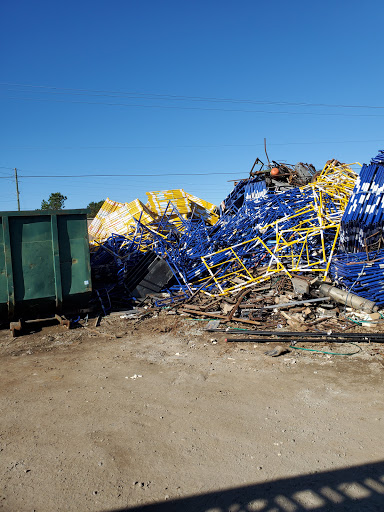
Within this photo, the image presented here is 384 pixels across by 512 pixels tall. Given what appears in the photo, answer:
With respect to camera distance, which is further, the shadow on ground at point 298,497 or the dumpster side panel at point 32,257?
the dumpster side panel at point 32,257

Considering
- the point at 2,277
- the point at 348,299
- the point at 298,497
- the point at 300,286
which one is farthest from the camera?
the point at 300,286

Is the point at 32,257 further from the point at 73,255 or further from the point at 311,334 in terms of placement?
the point at 311,334

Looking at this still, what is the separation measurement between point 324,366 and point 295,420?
1689mm

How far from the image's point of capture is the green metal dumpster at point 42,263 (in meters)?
7.58

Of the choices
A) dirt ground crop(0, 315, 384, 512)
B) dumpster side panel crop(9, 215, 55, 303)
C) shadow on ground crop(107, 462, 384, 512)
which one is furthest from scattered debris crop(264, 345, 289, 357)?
dumpster side panel crop(9, 215, 55, 303)

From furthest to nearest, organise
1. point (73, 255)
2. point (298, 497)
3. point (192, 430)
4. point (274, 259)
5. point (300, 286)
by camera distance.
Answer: point (274, 259)
point (300, 286)
point (73, 255)
point (192, 430)
point (298, 497)

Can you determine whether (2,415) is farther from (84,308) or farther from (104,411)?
(84,308)

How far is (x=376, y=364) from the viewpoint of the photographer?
5590 millimetres

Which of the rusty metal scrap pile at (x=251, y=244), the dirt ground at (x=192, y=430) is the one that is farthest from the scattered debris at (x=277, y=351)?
the rusty metal scrap pile at (x=251, y=244)

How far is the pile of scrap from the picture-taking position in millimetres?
8023

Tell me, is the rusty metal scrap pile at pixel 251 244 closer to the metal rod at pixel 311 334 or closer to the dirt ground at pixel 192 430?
the metal rod at pixel 311 334

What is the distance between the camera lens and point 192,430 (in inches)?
157

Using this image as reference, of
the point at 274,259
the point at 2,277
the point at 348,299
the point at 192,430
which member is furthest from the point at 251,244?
the point at 192,430

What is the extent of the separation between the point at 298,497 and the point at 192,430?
1.32 metres
